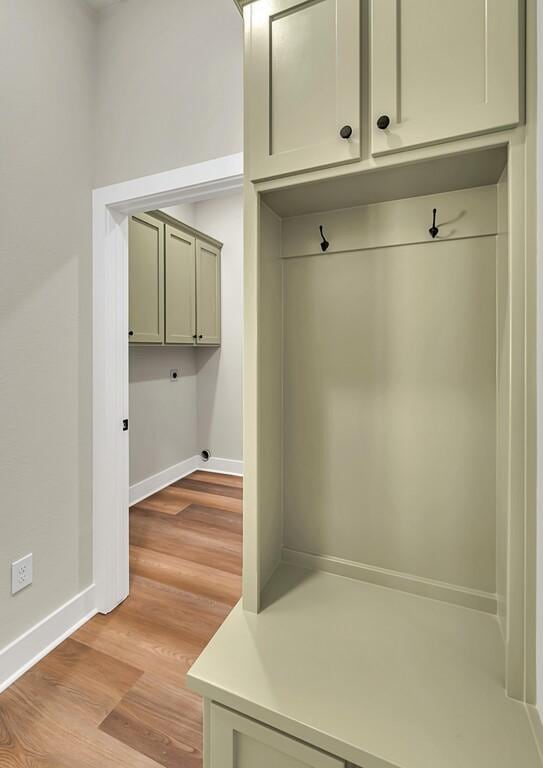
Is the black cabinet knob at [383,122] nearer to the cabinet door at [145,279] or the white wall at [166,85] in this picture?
the white wall at [166,85]

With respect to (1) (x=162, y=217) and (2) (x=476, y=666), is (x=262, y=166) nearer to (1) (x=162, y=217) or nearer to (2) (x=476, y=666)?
(2) (x=476, y=666)

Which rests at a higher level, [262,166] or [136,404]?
[262,166]

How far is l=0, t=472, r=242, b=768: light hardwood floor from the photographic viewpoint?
1190 mm

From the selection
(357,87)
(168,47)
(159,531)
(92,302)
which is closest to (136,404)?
(159,531)

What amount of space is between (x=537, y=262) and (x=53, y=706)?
6.52ft

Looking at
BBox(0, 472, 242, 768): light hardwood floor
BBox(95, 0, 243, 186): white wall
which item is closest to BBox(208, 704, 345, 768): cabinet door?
BBox(0, 472, 242, 768): light hardwood floor

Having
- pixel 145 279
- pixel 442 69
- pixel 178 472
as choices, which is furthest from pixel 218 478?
pixel 442 69

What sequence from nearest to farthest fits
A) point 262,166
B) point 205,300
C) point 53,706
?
point 262,166 < point 53,706 < point 205,300

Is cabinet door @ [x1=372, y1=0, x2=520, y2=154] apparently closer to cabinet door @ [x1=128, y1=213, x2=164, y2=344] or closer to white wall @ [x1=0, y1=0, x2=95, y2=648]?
white wall @ [x1=0, y1=0, x2=95, y2=648]

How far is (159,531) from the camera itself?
2.64 metres

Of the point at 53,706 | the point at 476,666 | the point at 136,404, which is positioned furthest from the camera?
the point at 136,404

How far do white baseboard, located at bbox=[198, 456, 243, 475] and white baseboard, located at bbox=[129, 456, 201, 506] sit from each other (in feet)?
0.29

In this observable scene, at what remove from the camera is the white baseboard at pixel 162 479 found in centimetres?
312

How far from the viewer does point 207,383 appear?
13.0ft
